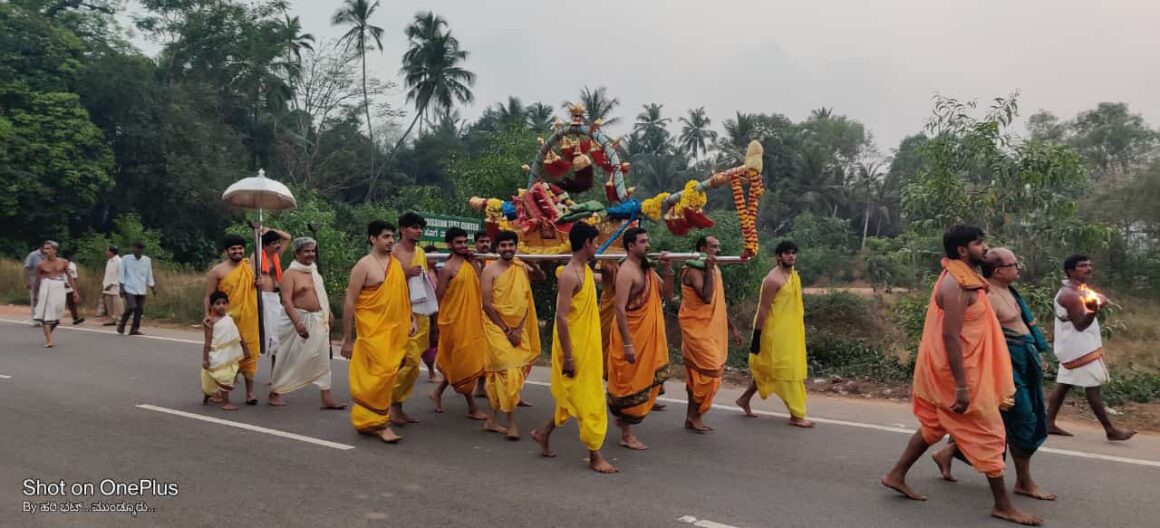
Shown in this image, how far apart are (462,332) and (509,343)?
0.73 m

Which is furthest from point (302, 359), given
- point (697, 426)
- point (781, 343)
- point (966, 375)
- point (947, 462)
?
point (966, 375)

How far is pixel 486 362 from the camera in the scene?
6.25 meters

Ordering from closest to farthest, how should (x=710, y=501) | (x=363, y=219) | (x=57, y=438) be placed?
(x=710, y=501), (x=57, y=438), (x=363, y=219)

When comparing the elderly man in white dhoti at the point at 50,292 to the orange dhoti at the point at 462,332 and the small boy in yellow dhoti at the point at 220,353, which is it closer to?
the small boy in yellow dhoti at the point at 220,353

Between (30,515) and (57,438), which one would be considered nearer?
(30,515)

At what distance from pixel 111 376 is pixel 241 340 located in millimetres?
2425

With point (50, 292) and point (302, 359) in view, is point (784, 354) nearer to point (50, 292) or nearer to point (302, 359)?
point (302, 359)

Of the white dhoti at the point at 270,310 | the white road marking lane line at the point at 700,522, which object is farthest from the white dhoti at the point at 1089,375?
the white dhoti at the point at 270,310

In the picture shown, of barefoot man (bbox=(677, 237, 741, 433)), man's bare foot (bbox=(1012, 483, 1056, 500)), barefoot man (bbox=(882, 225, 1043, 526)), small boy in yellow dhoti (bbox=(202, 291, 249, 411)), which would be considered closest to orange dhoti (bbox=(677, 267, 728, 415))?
barefoot man (bbox=(677, 237, 741, 433))

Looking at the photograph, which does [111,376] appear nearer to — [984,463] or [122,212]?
[984,463]

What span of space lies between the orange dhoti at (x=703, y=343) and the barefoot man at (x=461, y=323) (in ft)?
5.79

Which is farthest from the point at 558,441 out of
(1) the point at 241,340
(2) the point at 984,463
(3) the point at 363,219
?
(3) the point at 363,219

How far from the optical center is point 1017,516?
4105 mm

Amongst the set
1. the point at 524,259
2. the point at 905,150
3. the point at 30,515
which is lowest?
the point at 30,515
